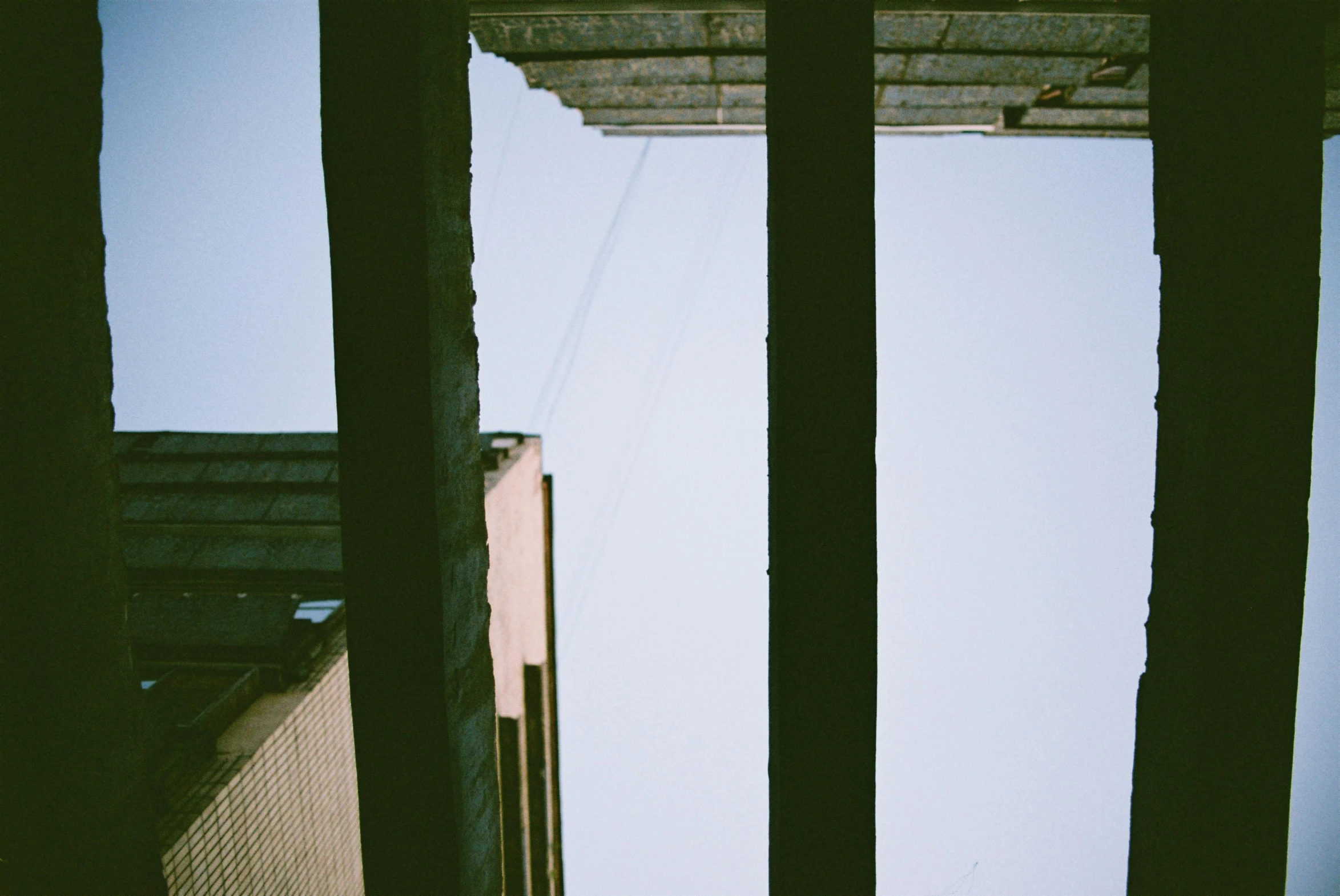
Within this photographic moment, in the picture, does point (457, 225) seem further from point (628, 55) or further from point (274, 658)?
point (274, 658)

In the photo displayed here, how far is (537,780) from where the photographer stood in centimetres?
1098

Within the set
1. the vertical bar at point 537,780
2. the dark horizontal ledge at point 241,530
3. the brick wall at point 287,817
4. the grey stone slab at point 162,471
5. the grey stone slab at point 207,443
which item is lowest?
the vertical bar at point 537,780

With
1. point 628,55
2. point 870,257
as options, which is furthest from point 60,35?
point 628,55

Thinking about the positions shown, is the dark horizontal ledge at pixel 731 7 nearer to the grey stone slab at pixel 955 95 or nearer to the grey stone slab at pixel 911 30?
the grey stone slab at pixel 911 30

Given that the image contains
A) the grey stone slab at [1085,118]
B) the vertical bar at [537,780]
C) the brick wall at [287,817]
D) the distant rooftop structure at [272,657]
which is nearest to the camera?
the brick wall at [287,817]

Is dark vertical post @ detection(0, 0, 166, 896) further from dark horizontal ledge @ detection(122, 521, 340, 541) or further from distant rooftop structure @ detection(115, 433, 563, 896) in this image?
dark horizontal ledge @ detection(122, 521, 340, 541)

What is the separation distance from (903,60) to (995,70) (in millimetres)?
834

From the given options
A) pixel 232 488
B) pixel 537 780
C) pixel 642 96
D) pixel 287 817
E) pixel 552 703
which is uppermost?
pixel 642 96

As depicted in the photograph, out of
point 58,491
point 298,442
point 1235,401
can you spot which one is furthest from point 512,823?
point 1235,401

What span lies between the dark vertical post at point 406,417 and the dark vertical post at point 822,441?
4.21 ft

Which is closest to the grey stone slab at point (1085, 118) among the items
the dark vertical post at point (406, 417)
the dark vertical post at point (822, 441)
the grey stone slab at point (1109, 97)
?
the grey stone slab at point (1109, 97)

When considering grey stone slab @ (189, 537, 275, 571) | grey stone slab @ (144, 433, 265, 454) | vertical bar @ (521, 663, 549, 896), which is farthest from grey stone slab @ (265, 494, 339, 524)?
vertical bar @ (521, 663, 549, 896)

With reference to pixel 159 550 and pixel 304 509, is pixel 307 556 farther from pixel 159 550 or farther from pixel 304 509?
pixel 159 550

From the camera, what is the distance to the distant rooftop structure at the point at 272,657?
4.21 metres
